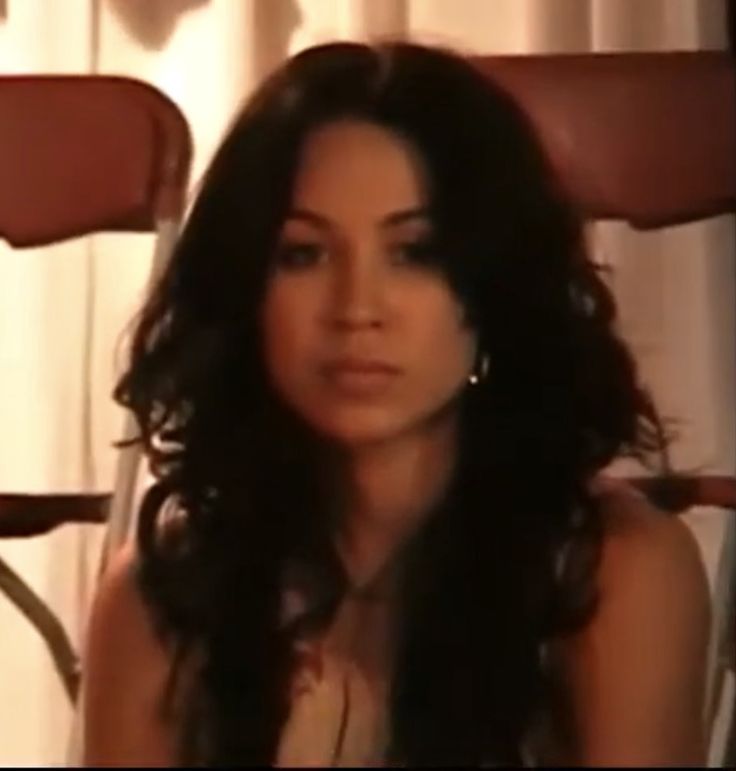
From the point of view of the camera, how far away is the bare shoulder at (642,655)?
99cm

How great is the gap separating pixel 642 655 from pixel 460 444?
0.55 feet

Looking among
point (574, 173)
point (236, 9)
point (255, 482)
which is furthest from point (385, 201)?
point (236, 9)

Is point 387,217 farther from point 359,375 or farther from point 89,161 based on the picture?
point 89,161

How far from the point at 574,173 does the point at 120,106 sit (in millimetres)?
360

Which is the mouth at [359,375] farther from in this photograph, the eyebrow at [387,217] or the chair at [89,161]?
the chair at [89,161]

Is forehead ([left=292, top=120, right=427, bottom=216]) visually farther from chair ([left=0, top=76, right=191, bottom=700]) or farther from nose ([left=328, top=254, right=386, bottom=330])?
chair ([left=0, top=76, right=191, bottom=700])

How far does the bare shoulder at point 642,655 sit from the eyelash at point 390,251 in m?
0.18

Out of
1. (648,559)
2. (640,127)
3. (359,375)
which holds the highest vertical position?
(640,127)

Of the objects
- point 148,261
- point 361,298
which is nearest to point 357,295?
point 361,298

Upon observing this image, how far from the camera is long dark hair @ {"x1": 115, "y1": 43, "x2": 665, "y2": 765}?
3.36 ft

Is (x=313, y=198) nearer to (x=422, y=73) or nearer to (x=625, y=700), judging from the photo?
(x=422, y=73)

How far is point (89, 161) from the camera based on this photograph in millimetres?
1457

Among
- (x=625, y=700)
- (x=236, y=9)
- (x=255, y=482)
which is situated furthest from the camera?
(x=236, y=9)

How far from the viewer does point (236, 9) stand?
1646 millimetres
